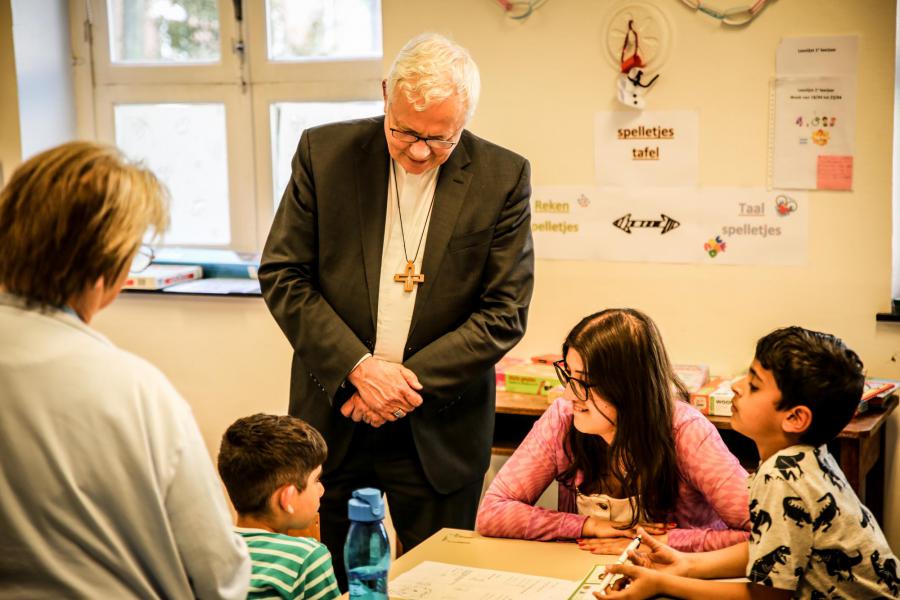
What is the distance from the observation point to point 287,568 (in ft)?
4.96

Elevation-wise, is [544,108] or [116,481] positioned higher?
[544,108]

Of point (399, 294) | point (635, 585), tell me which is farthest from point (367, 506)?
point (399, 294)

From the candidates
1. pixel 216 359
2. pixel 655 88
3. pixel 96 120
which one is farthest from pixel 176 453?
pixel 96 120

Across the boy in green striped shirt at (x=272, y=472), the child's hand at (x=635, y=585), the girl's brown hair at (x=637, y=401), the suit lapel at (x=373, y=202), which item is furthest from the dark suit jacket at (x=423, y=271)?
the child's hand at (x=635, y=585)

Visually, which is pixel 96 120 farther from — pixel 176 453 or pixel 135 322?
pixel 176 453

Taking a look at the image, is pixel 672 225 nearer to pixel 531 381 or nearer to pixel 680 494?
pixel 531 381

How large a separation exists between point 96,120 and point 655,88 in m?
2.34

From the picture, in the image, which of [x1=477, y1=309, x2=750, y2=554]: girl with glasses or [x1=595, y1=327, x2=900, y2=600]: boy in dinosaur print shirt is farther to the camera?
[x1=477, y1=309, x2=750, y2=554]: girl with glasses

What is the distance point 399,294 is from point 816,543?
3.46ft

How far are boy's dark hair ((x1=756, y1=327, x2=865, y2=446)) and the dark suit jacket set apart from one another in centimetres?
74

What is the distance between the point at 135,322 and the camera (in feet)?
A: 12.9

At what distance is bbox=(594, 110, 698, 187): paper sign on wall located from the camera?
3098 mm

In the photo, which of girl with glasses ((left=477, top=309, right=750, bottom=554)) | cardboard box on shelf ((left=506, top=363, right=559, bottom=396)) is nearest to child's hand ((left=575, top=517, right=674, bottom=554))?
girl with glasses ((left=477, top=309, right=750, bottom=554))

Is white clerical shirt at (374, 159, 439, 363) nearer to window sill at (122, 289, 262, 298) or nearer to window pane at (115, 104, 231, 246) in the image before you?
window sill at (122, 289, 262, 298)
